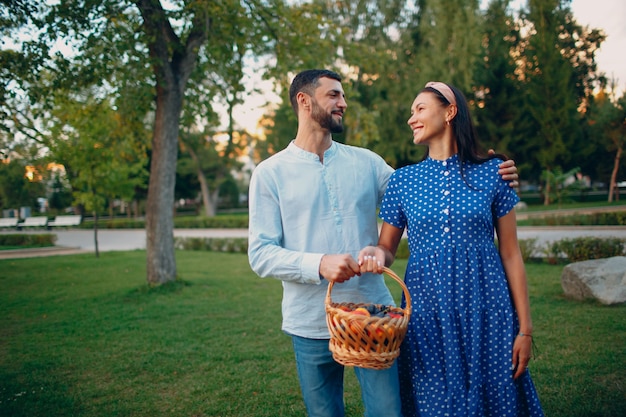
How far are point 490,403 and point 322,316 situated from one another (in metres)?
A: 0.87

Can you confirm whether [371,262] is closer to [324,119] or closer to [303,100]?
[324,119]

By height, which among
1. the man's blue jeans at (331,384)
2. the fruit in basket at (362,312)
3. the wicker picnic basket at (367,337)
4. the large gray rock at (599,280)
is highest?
the fruit in basket at (362,312)

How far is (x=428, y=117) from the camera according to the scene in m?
2.49

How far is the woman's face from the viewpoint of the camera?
248cm

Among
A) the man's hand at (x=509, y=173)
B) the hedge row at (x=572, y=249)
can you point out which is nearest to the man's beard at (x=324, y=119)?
the man's hand at (x=509, y=173)

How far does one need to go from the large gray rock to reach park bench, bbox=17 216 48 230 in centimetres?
2875

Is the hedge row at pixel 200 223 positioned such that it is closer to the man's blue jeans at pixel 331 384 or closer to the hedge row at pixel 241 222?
the hedge row at pixel 241 222

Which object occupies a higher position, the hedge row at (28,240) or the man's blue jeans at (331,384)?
the man's blue jeans at (331,384)

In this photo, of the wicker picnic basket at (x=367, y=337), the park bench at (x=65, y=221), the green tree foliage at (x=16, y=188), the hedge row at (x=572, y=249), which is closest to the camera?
the wicker picnic basket at (x=367, y=337)

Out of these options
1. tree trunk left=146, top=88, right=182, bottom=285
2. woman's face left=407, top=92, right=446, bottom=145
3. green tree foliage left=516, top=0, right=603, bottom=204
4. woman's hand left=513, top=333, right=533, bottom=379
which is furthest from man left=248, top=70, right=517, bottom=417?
green tree foliage left=516, top=0, right=603, bottom=204

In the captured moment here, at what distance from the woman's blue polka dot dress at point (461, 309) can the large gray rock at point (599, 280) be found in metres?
5.56

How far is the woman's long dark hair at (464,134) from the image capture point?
244cm

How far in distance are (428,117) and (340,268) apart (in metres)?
0.95

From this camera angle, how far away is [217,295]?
356 inches
